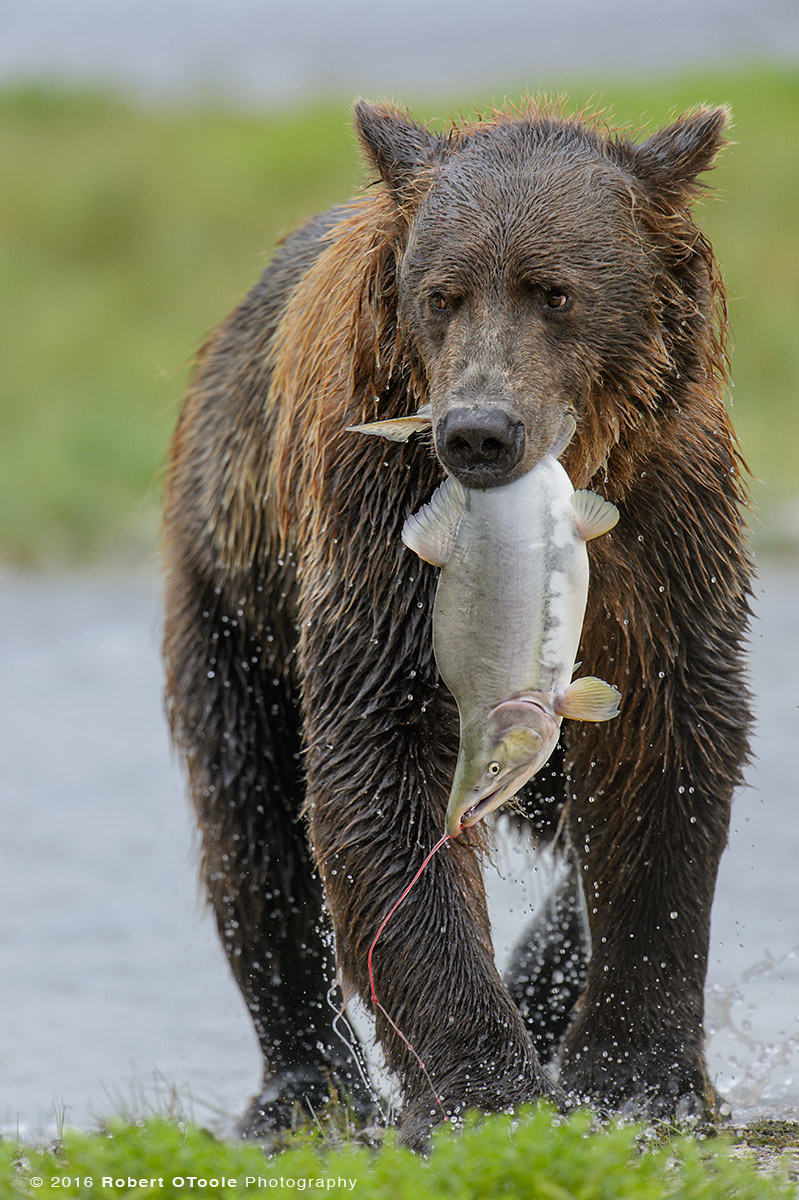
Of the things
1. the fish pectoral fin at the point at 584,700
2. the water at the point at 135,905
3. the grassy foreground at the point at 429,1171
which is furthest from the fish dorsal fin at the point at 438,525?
the water at the point at 135,905

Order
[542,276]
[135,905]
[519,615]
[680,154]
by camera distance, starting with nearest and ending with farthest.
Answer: [519,615], [542,276], [680,154], [135,905]

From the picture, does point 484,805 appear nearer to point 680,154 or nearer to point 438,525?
point 438,525

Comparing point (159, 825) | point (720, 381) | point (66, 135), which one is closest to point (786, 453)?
point (159, 825)

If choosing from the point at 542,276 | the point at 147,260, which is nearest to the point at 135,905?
the point at 542,276

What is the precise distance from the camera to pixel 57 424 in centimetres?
1866

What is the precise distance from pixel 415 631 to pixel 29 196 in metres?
22.6

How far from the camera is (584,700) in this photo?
3434 millimetres

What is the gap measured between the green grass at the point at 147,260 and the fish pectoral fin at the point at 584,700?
1171 centimetres

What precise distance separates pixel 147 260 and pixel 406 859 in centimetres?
2079

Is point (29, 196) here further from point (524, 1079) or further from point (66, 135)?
point (524, 1079)

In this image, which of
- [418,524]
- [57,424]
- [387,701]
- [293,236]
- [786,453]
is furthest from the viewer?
[57,424]

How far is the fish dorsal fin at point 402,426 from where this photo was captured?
3768mm

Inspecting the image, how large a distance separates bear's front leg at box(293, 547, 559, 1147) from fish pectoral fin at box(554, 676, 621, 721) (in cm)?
72

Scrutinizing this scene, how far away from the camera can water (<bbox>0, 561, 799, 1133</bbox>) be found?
235 inches
